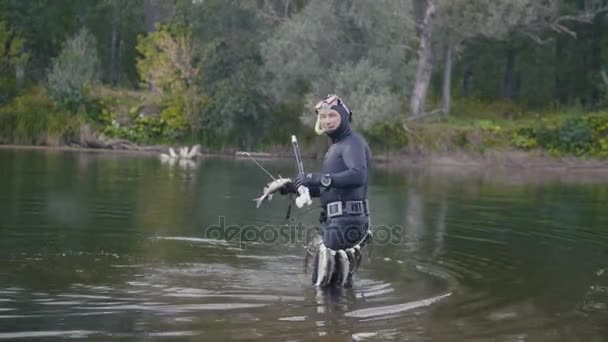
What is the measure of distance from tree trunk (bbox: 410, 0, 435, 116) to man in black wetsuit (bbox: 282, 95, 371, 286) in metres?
36.3

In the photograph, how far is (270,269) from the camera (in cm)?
1464

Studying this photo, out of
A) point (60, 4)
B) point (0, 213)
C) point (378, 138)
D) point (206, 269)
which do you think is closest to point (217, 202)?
point (0, 213)

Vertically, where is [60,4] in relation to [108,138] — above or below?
above

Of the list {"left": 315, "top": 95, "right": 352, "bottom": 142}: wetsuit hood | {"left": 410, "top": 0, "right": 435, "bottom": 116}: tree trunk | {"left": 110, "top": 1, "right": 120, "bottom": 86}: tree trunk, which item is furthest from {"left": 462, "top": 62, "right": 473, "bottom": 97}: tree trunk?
{"left": 315, "top": 95, "right": 352, "bottom": 142}: wetsuit hood

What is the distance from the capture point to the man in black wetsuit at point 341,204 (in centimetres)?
1300

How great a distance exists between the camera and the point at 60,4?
5553 cm

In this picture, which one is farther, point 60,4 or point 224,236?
point 60,4

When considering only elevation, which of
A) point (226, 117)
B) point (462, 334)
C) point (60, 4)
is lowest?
point (462, 334)

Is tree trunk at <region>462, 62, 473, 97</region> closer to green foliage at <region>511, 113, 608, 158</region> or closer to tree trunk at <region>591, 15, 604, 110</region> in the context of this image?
tree trunk at <region>591, 15, 604, 110</region>

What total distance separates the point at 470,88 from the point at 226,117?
15.4m

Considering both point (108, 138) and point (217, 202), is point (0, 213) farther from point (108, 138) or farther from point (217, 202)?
point (108, 138)

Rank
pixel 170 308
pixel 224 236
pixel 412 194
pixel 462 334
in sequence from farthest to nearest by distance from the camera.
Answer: pixel 412 194
pixel 224 236
pixel 170 308
pixel 462 334

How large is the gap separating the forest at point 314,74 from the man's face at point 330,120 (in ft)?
102

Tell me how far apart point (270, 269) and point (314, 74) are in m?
31.8
